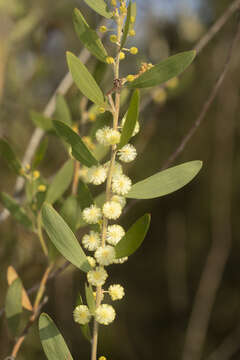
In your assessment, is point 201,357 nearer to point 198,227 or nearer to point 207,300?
point 207,300

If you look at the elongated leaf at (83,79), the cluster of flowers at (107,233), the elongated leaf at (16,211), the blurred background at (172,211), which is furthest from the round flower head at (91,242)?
the blurred background at (172,211)

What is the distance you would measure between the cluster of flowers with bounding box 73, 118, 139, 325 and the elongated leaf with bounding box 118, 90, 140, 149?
0.01m

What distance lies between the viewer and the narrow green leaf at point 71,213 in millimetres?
512

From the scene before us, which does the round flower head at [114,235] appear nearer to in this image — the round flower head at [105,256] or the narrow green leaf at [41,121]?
the round flower head at [105,256]

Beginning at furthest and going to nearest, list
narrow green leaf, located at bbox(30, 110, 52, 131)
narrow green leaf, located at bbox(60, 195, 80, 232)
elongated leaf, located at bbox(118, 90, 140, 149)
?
narrow green leaf, located at bbox(30, 110, 52, 131), narrow green leaf, located at bbox(60, 195, 80, 232), elongated leaf, located at bbox(118, 90, 140, 149)

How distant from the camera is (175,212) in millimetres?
2326

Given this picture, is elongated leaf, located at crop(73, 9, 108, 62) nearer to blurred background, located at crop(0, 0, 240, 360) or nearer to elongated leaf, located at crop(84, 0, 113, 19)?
elongated leaf, located at crop(84, 0, 113, 19)

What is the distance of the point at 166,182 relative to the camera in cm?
39

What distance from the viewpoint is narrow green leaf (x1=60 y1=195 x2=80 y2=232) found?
0.51 meters

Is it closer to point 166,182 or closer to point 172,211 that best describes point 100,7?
point 166,182

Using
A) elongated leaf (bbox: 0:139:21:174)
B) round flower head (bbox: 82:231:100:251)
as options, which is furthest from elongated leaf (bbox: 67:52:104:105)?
elongated leaf (bbox: 0:139:21:174)

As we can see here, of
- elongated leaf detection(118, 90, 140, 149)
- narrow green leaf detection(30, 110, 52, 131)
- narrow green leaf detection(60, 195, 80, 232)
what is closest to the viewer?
elongated leaf detection(118, 90, 140, 149)

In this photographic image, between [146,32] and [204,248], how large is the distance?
4.20ft

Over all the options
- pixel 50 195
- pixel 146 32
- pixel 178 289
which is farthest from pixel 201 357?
pixel 50 195
